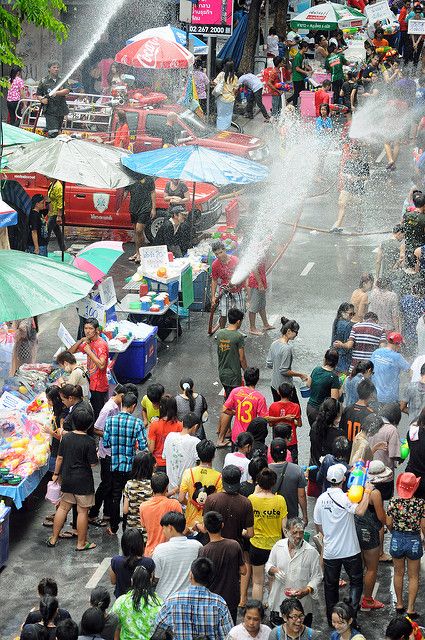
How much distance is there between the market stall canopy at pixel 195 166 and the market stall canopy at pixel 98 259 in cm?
233

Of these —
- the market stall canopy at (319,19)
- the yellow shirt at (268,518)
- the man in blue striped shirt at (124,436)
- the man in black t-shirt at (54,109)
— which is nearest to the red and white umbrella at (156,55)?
the man in black t-shirt at (54,109)

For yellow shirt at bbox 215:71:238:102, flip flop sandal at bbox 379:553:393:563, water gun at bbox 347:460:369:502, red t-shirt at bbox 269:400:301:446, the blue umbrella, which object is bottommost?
yellow shirt at bbox 215:71:238:102

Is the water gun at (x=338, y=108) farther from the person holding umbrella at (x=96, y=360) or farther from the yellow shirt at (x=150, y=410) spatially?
the yellow shirt at (x=150, y=410)

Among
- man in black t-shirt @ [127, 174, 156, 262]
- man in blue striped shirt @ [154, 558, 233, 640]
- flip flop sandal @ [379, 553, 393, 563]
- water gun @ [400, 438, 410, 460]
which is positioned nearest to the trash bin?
man in blue striped shirt @ [154, 558, 233, 640]

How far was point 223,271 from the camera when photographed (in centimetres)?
1753

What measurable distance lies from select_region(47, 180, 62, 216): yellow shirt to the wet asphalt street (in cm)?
141

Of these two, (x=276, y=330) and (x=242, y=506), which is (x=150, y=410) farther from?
(x=276, y=330)

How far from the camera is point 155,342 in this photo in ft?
55.1

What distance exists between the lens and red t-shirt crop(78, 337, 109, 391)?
46.9 feet

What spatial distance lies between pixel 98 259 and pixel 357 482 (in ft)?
20.8

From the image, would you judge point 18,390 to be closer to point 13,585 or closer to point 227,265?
point 13,585

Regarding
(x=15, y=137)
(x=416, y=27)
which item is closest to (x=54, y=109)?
(x=15, y=137)

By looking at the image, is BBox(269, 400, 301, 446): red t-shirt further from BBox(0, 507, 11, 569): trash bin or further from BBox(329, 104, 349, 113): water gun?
BBox(329, 104, 349, 113): water gun

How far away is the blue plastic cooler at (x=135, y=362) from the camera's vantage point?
53.1 ft
